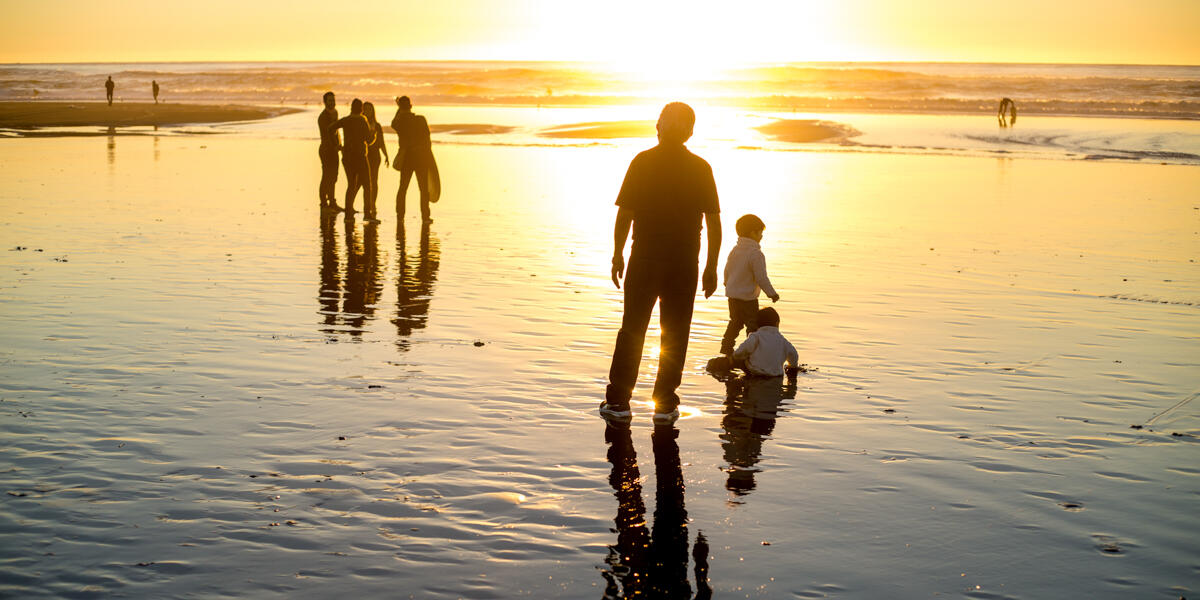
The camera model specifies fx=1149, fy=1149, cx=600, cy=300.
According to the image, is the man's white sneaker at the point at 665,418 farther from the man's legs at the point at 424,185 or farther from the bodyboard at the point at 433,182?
the bodyboard at the point at 433,182


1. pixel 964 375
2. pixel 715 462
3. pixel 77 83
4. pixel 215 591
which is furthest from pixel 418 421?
pixel 77 83

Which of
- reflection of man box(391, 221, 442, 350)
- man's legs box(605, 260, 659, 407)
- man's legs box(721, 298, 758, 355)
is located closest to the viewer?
man's legs box(605, 260, 659, 407)

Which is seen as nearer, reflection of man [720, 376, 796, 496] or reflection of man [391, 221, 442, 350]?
reflection of man [720, 376, 796, 496]

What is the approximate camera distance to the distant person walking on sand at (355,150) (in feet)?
63.8

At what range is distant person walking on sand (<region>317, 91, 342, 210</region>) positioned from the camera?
20172 mm

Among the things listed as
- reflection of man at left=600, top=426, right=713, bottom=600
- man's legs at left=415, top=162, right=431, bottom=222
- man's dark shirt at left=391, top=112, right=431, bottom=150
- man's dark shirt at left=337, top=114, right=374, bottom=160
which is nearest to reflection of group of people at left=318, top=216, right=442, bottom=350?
man's legs at left=415, top=162, right=431, bottom=222

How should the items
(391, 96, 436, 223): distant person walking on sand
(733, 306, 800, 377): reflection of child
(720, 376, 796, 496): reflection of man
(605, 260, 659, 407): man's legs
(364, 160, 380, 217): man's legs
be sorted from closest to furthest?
1. (720, 376, 796, 496): reflection of man
2. (605, 260, 659, 407): man's legs
3. (733, 306, 800, 377): reflection of child
4. (391, 96, 436, 223): distant person walking on sand
5. (364, 160, 380, 217): man's legs

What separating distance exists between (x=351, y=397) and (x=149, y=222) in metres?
11.5

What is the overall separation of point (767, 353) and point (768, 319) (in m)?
0.44

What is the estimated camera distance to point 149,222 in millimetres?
18000

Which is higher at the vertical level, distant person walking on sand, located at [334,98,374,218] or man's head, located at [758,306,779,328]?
distant person walking on sand, located at [334,98,374,218]

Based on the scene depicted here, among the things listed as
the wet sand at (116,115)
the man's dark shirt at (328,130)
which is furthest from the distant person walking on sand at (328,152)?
the wet sand at (116,115)

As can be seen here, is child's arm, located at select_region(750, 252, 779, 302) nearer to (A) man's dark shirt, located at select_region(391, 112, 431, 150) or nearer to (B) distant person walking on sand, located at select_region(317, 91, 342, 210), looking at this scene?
(A) man's dark shirt, located at select_region(391, 112, 431, 150)

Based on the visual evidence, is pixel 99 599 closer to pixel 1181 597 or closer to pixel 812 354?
pixel 1181 597
